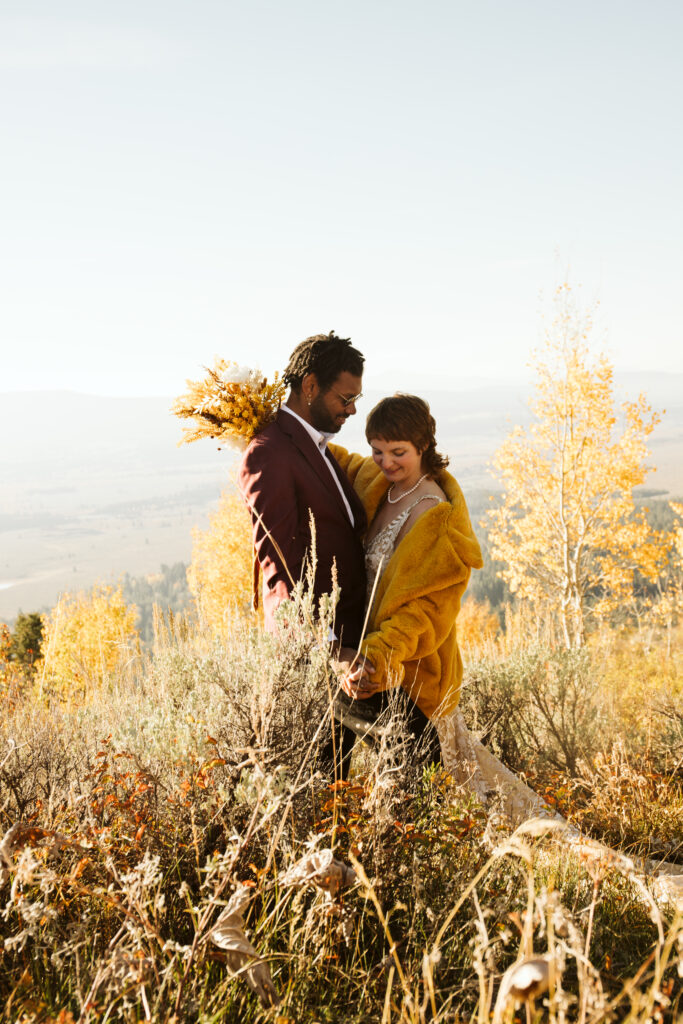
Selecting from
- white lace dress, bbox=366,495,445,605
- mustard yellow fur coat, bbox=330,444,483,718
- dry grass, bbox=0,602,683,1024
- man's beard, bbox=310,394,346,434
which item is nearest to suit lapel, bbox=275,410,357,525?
man's beard, bbox=310,394,346,434

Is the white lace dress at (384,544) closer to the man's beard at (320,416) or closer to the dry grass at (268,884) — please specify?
the man's beard at (320,416)

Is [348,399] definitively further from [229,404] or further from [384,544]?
[384,544]

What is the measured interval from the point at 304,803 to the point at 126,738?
2.40 ft

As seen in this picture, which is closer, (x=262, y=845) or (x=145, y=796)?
(x=262, y=845)

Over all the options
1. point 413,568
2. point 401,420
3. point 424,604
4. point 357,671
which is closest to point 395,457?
point 401,420

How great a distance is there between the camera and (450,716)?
10.9 ft

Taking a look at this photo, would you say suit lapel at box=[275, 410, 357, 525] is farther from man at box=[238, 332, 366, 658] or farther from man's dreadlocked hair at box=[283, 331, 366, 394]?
man's dreadlocked hair at box=[283, 331, 366, 394]

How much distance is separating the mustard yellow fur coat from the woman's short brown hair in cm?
32

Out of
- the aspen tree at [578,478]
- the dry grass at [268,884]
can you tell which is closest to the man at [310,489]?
the dry grass at [268,884]

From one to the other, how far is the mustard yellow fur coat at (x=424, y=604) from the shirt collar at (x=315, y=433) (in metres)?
0.54

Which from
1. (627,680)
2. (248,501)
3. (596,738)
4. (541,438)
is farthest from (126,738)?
(541,438)

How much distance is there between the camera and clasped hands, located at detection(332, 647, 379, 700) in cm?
262

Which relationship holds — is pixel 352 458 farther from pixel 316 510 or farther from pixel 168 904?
pixel 168 904

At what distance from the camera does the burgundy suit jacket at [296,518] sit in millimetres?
2816
